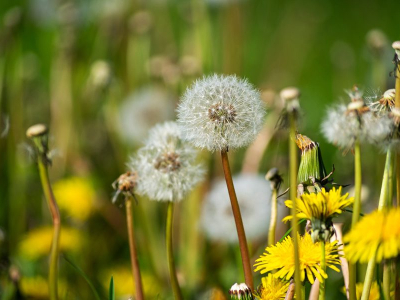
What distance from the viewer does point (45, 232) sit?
3.65 ft

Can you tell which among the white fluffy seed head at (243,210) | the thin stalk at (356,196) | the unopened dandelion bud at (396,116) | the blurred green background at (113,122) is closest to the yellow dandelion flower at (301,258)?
the thin stalk at (356,196)

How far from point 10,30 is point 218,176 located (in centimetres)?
54

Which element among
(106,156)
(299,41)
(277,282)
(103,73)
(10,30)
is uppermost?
(299,41)

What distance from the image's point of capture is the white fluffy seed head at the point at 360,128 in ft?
1.54

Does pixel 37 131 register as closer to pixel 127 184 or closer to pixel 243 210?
pixel 127 184

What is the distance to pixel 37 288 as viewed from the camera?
82 cm

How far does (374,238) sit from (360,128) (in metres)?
0.09

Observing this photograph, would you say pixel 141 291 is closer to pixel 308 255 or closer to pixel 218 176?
pixel 308 255

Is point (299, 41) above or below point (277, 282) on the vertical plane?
above

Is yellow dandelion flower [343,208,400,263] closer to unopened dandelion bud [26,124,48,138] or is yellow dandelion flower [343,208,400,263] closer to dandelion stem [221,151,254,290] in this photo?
dandelion stem [221,151,254,290]

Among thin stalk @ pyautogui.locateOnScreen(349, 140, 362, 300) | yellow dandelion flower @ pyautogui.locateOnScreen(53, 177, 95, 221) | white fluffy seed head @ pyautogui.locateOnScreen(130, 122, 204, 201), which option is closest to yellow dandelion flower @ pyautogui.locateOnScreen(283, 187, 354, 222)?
thin stalk @ pyautogui.locateOnScreen(349, 140, 362, 300)

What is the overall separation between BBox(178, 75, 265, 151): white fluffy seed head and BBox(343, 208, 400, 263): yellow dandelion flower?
15 centimetres

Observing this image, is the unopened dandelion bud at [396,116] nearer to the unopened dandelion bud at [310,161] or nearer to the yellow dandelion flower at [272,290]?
the unopened dandelion bud at [310,161]

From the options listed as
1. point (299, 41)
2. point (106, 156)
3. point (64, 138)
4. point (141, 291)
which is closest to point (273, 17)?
point (299, 41)
